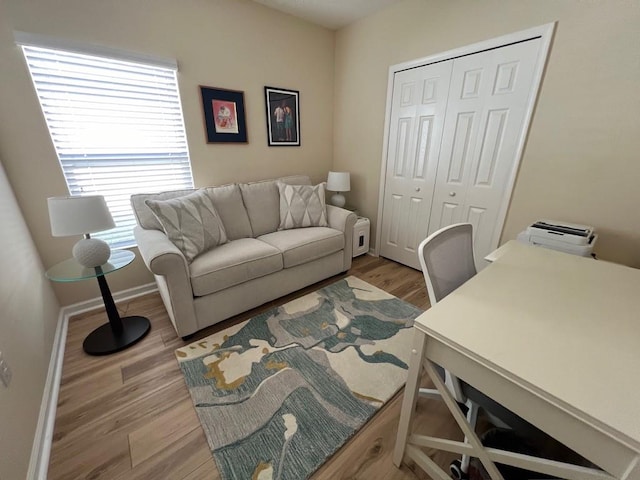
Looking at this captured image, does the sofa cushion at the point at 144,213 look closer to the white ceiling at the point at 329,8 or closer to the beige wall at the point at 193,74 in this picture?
the beige wall at the point at 193,74

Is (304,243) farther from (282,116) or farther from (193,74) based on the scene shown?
(193,74)

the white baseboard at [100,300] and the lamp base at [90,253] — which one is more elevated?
the lamp base at [90,253]

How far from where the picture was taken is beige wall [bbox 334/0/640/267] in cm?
148

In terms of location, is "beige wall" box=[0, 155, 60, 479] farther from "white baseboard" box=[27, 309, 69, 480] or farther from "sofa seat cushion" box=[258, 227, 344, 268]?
"sofa seat cushion" box=[258, 227, 344, 268]

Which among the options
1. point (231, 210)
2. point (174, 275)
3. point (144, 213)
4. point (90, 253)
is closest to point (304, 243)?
point (231, 210)

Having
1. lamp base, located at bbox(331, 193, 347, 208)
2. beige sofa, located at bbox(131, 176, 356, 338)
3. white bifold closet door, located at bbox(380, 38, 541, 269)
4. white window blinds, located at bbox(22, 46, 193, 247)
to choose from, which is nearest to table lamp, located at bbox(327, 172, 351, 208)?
lamp base, located at bbox(331, 193, 347, 208)

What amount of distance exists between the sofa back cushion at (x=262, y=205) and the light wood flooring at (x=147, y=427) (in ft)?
3.82

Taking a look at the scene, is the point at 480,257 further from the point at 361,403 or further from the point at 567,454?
the point at 361,403

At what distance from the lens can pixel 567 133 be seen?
5.53ft

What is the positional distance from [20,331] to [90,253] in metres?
0.48

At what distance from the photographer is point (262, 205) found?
8.15 feet

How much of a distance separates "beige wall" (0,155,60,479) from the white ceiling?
2577mm

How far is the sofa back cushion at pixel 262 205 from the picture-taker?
2.44 metres

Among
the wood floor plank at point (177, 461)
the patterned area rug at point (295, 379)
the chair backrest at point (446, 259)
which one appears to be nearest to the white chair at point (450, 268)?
the chair backrest at point (446, 259)
